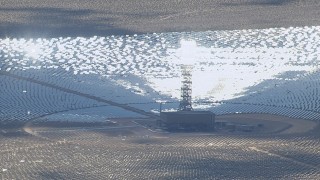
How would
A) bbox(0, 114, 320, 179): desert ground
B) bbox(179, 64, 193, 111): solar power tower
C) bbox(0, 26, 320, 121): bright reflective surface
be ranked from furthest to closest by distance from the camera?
bbox(0, 26, 320, 121): bright reflective surface → bbox(179, 64, 193, 111): solar power tower → bbox(0, 114, 320, 179): desert ground

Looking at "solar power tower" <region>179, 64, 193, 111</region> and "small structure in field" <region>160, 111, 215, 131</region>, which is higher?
"solar power tower" <region>179, 64, 193, 111</region>

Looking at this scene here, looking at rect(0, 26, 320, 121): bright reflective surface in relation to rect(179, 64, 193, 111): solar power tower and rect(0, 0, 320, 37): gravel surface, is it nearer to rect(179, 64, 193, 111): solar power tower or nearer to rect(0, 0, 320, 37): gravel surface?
rect(179, 64, 193, 111): solar power tower

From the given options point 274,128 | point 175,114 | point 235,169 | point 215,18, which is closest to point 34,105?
point 175,114

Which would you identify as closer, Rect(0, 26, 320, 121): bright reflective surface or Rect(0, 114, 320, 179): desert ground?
Rect(0, 114, 320, 179): desert ground

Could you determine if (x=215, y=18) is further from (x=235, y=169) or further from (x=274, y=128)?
(x=235, y=169)

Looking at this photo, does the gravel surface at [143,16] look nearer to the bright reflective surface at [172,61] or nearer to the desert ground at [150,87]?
the desert ground at [150,87]

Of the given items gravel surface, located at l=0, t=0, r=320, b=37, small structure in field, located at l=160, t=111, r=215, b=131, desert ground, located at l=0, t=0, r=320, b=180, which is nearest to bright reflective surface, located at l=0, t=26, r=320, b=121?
desert ground, located at l=0, t=0, r=320, b=180
